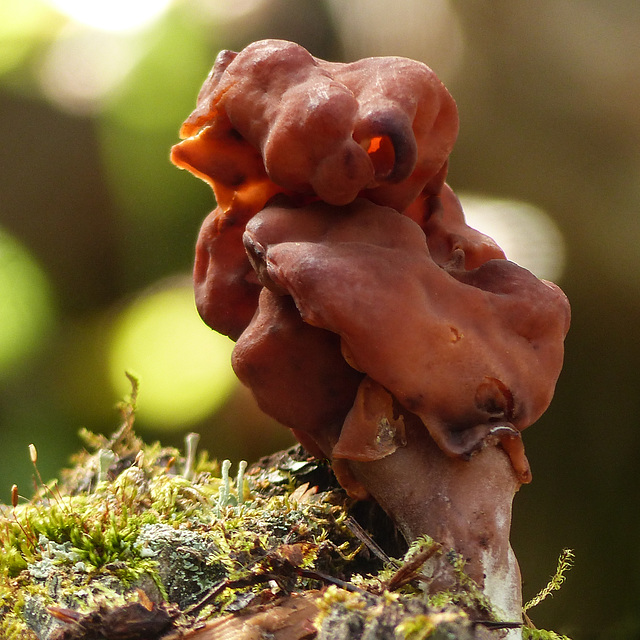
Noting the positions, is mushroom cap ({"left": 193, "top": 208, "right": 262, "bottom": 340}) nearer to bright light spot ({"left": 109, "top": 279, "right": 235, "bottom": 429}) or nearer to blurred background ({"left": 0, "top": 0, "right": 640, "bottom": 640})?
blurred background ({"left": 0, "top": 0, "right": 640, "bottom": 640})

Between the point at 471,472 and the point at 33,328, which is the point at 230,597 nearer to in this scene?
the point at 471,472

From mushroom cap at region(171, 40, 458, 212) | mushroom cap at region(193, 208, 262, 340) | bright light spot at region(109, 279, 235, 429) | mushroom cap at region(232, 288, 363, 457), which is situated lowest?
bright light spot at region(109, 279, 235, 429)

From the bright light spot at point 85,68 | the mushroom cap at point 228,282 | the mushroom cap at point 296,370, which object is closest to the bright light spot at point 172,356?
the bright light spot at point 85,68

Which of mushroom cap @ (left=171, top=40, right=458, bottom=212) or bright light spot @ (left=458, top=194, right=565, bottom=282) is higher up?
mushroom cap @ (left=171, top=40, right=458, bottom=212)

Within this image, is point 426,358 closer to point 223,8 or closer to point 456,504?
point 456,504

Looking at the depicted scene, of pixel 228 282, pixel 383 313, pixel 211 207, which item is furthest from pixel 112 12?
pixel 383 313

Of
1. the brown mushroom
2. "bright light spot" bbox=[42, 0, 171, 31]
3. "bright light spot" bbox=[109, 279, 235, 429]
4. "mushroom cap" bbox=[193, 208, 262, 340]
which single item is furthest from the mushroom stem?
"bright light spot" bbox=[42, 0, 171, 31]

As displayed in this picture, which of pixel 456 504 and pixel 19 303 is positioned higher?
pixel 456 504

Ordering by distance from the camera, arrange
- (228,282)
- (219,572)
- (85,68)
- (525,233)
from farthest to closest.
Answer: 1. (85,68)
2. (525,233)
3. (228,282)
4. (219,572)
